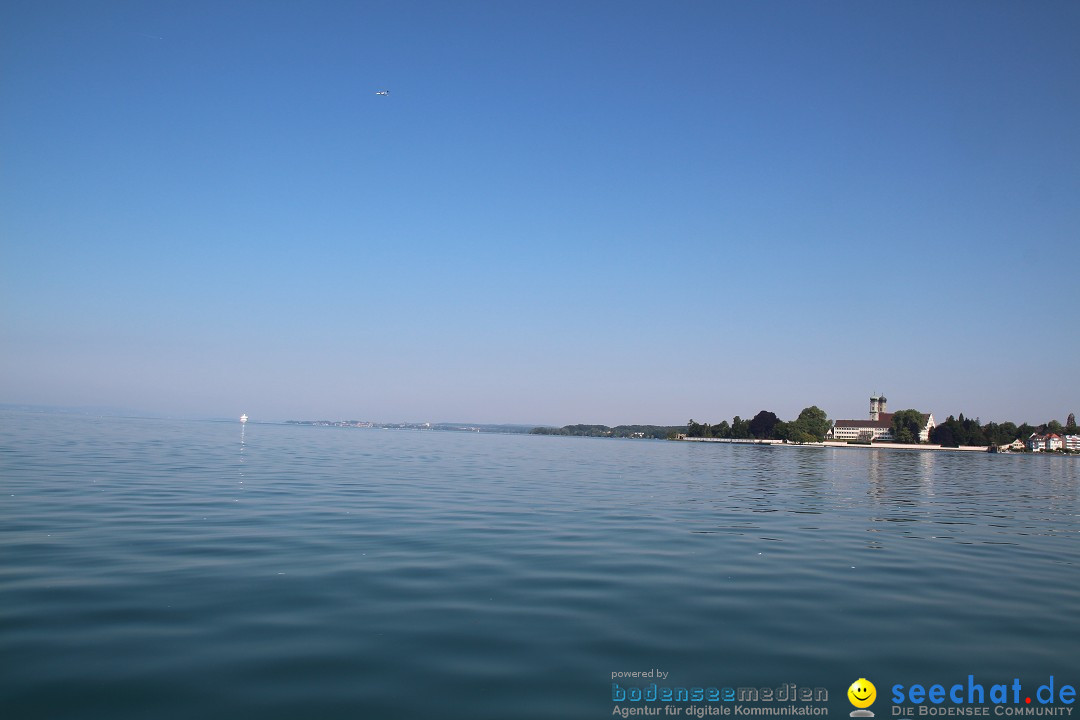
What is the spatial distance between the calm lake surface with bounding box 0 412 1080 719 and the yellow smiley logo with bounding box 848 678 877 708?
122 mm

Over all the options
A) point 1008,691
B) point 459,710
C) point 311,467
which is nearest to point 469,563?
point 459,710

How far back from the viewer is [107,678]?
697 centimetres

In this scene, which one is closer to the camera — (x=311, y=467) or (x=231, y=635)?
(x=231, y=635)

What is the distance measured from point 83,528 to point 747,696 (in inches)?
574

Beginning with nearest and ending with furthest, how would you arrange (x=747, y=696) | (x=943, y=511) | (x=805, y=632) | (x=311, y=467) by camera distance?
(x=747, y=696) < (x=805, y=632) < (x=943, y=511) < (x=311, y=467)

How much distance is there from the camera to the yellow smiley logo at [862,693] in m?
7.14

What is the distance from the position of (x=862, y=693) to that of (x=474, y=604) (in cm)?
518

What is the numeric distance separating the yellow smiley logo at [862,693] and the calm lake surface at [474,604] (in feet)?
0.40

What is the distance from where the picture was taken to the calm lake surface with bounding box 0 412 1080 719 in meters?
7.06

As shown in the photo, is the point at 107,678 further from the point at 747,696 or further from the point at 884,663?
the point at 884,663

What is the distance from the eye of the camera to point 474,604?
1023 centimetres

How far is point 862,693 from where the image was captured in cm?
736

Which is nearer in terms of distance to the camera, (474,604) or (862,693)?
(862,693)

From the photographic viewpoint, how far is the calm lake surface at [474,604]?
7.06 m
